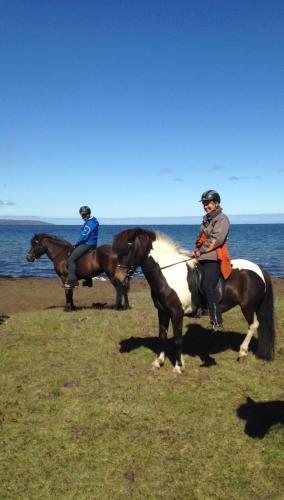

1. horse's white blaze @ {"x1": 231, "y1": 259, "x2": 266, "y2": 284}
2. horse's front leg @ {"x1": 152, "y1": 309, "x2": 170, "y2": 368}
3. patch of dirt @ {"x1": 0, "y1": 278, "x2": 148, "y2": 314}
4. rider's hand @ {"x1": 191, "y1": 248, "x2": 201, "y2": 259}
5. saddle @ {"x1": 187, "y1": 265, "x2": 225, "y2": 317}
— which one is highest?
rider's hand @ {"x1": 191, "y1": 248, "x2": 201, "y2": 259}

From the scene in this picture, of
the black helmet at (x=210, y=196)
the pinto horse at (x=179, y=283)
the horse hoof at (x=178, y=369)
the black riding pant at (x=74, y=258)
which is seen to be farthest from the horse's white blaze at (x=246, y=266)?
the black riding pant at (x=74, y=258)

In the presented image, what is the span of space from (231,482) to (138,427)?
1.99 meters

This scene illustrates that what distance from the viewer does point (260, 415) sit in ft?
24.0

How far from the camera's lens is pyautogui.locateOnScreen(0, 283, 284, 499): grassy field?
5664 mm

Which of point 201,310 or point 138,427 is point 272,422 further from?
point 201,310

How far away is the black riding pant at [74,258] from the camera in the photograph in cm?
1568

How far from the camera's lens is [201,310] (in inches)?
375

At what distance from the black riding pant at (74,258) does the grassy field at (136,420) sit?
4311 millimetres

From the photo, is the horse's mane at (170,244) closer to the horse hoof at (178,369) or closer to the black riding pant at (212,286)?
the black riding pant at (212,286)

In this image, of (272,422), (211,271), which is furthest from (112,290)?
(272,422)

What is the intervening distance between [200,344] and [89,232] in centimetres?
679

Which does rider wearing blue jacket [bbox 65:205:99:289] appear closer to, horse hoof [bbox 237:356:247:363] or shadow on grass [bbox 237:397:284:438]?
horse hoof [bbox 237:356:247:363]

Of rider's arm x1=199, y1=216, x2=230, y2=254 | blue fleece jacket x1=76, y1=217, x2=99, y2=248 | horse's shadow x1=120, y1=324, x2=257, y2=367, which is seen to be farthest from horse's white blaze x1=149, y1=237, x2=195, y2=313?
blue fleece jacket x1=76, y1=217, x2=99, y2=248

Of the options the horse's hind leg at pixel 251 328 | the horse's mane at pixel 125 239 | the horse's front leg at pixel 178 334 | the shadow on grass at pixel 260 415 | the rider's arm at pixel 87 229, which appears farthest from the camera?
the rider's arm at pixel 87 229
